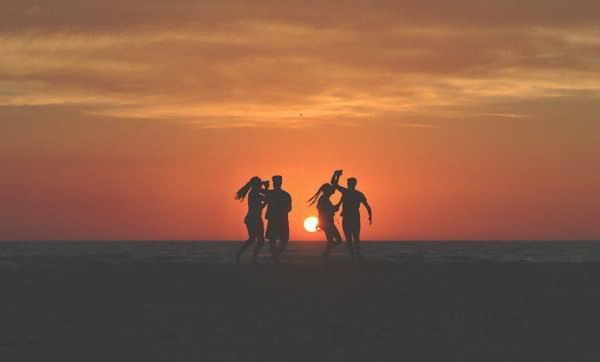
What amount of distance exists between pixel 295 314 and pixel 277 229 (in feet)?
30.5

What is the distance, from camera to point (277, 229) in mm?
27391

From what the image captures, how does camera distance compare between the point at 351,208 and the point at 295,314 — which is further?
the point at 351,208

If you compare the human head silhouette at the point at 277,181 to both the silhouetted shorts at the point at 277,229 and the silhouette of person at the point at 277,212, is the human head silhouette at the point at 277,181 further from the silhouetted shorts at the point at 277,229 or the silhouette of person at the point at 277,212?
the silhouetted shorts at the point at 277,229

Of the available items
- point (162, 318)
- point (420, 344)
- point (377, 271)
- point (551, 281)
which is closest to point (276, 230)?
point (377, 271)

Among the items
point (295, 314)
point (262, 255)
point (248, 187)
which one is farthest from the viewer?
point (262, 255)

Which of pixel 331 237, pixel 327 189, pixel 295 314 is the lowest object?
pixel 295 314

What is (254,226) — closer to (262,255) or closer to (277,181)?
(277,181)

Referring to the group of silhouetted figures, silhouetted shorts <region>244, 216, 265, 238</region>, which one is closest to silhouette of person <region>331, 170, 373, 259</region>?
the group of silhouetted figures

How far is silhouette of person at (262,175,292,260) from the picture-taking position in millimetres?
27172

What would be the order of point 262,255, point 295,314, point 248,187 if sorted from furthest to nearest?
point 262,255 → point 248,187 → point 295,314

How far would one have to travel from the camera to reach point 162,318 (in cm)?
1750

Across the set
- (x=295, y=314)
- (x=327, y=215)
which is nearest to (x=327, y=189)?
(x=327, y=215)

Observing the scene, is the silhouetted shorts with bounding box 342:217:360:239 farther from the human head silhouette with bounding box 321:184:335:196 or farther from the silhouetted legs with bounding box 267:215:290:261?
the silhouetted legs with bounding box 267:215:290:261

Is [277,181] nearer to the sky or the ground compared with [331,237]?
nearer to the sky
